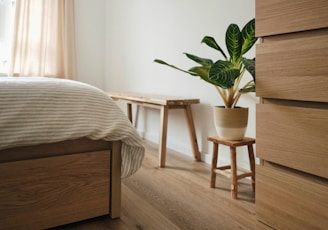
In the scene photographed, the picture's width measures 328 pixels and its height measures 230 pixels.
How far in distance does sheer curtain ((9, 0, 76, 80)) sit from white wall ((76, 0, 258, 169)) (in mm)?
221

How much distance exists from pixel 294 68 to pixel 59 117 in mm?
831

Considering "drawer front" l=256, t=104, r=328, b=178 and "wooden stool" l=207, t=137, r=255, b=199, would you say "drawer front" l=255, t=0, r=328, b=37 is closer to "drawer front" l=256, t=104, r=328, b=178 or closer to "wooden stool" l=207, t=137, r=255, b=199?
"drawer front" l=256, t=104, r=328, b=178

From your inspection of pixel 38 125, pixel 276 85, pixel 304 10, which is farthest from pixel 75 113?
pixel 304 10

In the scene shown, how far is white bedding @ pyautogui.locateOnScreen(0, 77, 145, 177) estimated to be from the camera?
0.97 m

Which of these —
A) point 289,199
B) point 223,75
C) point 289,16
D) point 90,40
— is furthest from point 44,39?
point 289,199

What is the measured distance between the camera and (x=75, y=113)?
3.57ft

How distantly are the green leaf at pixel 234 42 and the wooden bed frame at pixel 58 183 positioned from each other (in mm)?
784

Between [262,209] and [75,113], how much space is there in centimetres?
78

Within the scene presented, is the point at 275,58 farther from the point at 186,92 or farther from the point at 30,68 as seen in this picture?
the point at 30,68

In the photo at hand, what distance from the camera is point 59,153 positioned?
110cm

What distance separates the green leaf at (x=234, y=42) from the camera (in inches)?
57.3

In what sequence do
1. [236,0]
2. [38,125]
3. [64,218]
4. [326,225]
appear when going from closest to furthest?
1. [326,225]
2. [38,125]
3. [64,218]
4. [236,0]

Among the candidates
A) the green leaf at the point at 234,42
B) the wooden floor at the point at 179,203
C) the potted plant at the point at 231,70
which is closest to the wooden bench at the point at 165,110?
the wooden floor at the point at 179,203

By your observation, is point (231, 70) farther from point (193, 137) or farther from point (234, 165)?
point (193, 137)
